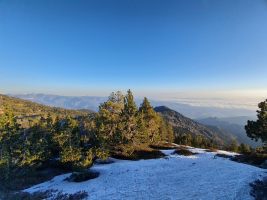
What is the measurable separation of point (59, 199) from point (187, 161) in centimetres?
2079

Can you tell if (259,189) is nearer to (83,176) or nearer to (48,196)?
(48,196)

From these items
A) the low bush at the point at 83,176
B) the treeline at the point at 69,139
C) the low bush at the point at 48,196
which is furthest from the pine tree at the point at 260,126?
the low bush at the point at 48,196

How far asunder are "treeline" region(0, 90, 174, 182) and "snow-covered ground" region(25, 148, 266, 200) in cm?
894

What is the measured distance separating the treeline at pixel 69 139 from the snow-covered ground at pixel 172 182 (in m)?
8.94

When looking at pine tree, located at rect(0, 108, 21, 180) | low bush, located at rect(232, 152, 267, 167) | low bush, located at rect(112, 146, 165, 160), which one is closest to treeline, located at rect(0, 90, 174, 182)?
pine tree, located at rect(0, 108, 21, 180)

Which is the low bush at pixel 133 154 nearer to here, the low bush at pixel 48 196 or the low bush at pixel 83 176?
the low bush at pixel 83 176

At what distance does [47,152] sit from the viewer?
199ft

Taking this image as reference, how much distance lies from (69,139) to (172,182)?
89.9ft

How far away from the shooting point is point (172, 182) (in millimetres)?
32969

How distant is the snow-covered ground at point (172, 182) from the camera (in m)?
27.8

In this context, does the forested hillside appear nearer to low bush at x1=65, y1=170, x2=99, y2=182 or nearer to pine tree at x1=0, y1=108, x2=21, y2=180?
pine tree at x1=0, y1=108, x2=21, y2=180

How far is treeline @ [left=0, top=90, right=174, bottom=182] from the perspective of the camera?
53.8m

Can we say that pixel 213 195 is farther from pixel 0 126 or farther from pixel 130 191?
pixel 0 126

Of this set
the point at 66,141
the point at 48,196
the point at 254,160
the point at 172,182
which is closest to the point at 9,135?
the point at 66,141
